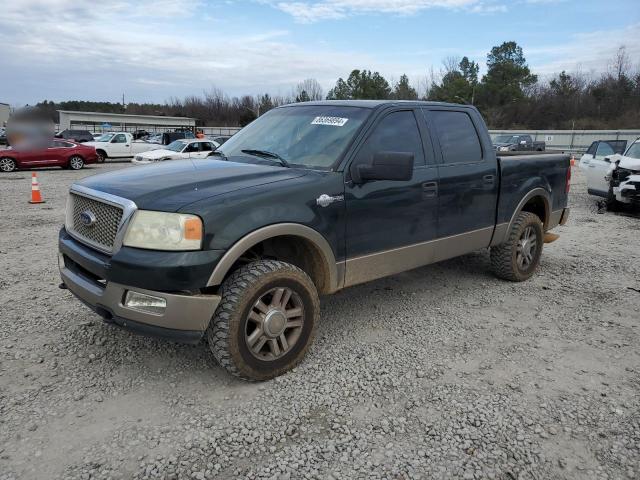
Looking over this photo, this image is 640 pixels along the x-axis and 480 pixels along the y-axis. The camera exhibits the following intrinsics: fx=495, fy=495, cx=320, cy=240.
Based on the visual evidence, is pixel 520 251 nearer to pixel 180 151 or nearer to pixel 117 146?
pixel 180 151

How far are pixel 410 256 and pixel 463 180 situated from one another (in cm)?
99

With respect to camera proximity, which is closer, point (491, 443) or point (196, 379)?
point (491, 443)

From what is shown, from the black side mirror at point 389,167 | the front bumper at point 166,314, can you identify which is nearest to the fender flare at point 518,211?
the black side mirror at point 389,167

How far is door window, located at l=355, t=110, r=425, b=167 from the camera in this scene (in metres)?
3.94

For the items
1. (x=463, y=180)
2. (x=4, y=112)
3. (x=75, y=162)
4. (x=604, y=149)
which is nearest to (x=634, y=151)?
(x=604, y=149)

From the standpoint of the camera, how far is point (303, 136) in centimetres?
414

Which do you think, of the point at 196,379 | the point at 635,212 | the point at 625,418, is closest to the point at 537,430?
the point at 625,418

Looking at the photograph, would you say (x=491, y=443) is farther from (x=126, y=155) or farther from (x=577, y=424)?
(x=126, y=155)

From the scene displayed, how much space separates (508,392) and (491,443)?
626 millimetres

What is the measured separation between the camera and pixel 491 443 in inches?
111

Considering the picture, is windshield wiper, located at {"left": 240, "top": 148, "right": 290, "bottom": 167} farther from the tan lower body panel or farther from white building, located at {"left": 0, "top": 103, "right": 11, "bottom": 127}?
white building, located at {"left": 0, "top": 103, "right": 11, "bottom": 127}

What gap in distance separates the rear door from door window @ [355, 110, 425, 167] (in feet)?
0.83

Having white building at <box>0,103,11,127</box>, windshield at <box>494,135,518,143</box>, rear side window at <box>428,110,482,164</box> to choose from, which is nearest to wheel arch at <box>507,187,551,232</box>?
rear side window at <box>428,110,482,164</box>

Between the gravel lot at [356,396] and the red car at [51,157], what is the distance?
17.4m
